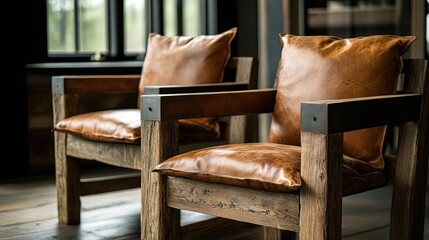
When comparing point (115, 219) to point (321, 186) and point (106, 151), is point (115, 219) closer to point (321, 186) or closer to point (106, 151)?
point (106, 151)

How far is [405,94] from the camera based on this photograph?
6.40ft

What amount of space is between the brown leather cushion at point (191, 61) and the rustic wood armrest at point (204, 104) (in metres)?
0.41

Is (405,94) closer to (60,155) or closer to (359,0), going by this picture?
(60,155)

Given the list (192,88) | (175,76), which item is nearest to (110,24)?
(175,76)

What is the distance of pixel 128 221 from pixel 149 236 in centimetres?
74

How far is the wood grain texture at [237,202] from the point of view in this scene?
5.54 feet

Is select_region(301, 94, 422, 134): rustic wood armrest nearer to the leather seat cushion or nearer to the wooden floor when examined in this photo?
the leather seat cushion

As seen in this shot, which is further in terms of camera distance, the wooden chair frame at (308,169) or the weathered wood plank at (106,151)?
the weathered wood plank at (106,151)

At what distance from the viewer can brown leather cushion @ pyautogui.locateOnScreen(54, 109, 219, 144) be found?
7.73 ft

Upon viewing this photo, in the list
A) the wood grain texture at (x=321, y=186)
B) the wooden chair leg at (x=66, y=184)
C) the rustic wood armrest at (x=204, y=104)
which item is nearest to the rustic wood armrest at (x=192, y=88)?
the rustic wood armrest at (x=204, y=104)

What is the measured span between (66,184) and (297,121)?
1063 millimetres

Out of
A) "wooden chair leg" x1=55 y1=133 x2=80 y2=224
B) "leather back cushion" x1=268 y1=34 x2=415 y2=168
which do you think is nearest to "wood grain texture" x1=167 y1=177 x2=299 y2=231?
"leather back cushion" x1=268 y1=34 x2=415 y2=168

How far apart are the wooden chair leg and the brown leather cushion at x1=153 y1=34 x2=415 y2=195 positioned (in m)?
0.84

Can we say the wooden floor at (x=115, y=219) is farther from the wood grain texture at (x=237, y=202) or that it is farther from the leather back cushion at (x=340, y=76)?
the leather back cushion at (x=340, y=76)
